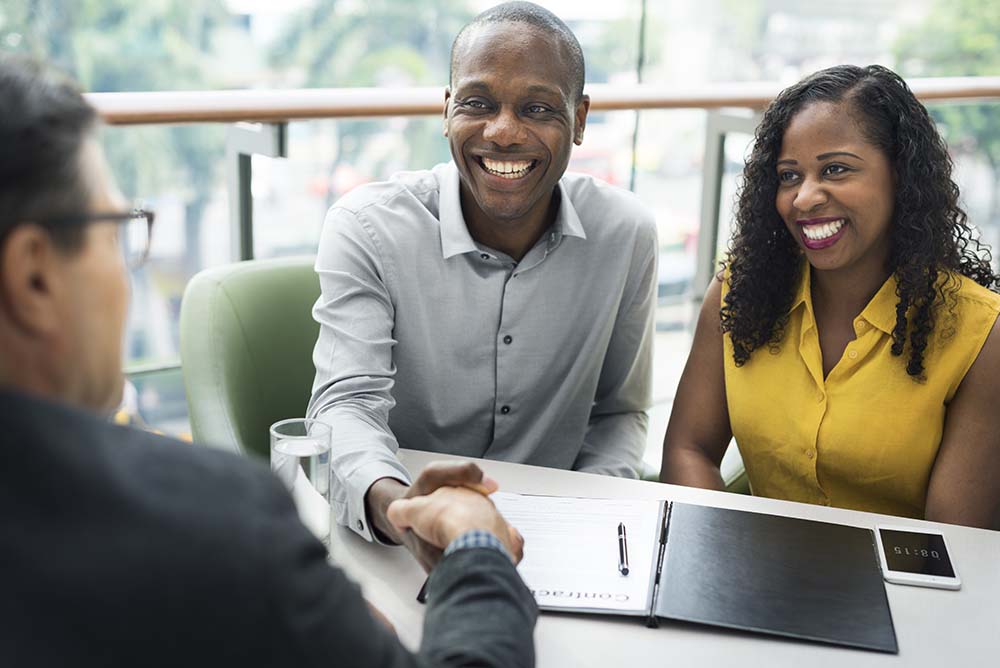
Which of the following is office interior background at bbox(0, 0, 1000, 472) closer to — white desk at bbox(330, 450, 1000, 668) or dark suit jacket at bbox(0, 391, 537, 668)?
white desk at bbox(330, 450, 1000, 668)

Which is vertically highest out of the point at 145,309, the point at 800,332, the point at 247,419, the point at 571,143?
the point at 571,143

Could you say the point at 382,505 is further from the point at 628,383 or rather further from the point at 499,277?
the point at 628,383

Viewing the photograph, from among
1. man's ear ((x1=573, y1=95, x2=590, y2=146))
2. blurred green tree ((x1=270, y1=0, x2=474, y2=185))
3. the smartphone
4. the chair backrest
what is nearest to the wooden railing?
the chair backrest

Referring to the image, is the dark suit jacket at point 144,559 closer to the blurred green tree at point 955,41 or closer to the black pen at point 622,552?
the black pen at point 622,552

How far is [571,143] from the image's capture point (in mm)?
1952

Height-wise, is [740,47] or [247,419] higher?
[740,47]

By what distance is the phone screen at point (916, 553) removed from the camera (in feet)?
4.38

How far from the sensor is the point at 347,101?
7.79ft

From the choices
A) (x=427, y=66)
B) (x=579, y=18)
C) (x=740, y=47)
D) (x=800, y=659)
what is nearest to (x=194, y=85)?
(x=427, y=66)

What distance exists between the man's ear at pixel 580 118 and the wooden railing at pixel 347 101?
56 centimetres

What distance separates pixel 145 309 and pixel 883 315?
2.48 m

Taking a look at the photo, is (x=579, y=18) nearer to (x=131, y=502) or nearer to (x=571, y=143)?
(x=571, y=143)

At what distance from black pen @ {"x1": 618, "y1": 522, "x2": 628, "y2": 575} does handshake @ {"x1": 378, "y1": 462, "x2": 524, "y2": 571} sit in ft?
0.49

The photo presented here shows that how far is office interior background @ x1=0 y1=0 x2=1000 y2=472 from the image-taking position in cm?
323
